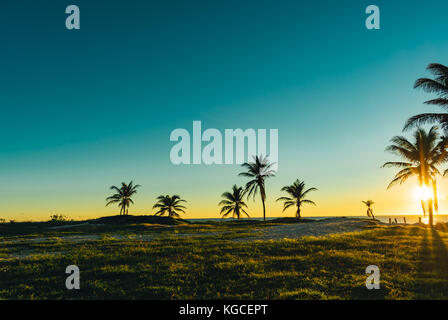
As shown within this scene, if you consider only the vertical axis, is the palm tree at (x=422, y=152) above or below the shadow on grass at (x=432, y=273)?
above

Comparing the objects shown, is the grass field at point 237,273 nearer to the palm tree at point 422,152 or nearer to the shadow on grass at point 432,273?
the shadow on grass at point 432,273

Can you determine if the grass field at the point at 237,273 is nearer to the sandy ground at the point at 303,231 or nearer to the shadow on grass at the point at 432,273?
the shadow on grass at the point at 432,273

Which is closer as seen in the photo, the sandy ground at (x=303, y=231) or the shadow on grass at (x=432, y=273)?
the shadow on grass at (x=432, y=273)

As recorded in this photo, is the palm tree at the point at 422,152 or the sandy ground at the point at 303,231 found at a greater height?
the palm tree at the point at 422,152

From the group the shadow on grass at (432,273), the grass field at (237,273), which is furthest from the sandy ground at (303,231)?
the shadow on grass at (432,273)

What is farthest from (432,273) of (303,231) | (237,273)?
(303,231)

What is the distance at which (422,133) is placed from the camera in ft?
110

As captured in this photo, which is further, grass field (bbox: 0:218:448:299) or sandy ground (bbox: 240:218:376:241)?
sandy ground (bbox: 240:218:376:241)

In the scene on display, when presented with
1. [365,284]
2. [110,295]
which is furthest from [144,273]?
[365,284]

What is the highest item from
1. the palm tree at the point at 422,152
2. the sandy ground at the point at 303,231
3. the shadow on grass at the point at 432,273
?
the palm tree at the point at 422,152

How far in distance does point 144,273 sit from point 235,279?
329cm

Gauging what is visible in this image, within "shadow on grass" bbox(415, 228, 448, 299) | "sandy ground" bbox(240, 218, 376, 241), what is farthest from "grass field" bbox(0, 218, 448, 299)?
"sandy ground" bbox(240, 218, 376, 241)

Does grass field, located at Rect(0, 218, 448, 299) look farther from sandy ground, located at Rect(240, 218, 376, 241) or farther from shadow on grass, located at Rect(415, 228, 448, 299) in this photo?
sandy ground, located at Rect(240, 218, 376, 241)
